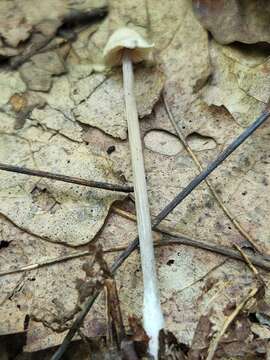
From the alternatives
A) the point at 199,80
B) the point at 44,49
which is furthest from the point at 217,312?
the point at 44,49

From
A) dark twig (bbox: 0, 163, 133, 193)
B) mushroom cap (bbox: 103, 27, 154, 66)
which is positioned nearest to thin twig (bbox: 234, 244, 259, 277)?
dark twig (bbox: 0, 163, 133, 193)

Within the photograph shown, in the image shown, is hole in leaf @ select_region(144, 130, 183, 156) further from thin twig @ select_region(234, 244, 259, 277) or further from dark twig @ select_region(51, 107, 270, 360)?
thin twig @ select_region(234, 244, 259, 277)

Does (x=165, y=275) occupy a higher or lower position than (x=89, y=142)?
lower

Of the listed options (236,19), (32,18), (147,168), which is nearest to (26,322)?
(147,168)

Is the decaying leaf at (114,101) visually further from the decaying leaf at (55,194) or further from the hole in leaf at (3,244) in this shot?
the hole in leaf at (3,244)

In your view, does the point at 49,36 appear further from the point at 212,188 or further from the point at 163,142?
the point at 212,188

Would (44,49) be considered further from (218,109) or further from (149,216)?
(149,216)
